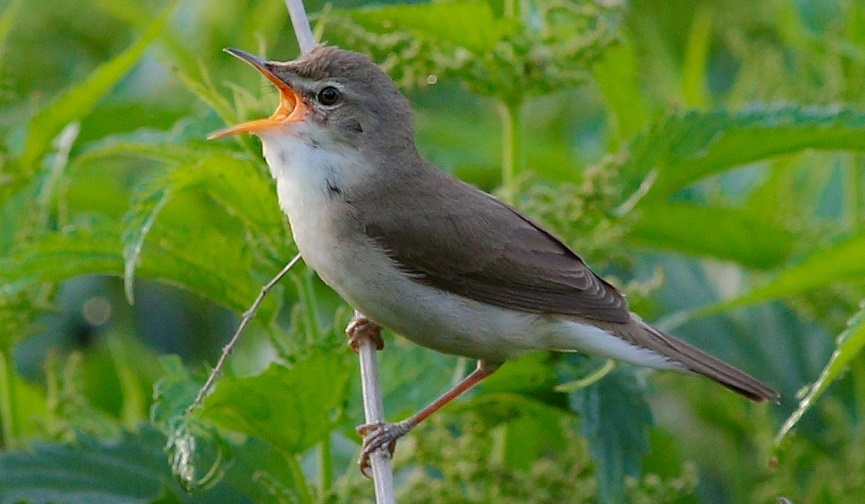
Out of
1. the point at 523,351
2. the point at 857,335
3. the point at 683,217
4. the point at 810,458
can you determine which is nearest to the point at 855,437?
the point at 810,458

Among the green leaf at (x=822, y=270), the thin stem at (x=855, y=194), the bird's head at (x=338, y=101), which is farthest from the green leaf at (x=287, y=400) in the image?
the thin stem at (x=855, y=194)

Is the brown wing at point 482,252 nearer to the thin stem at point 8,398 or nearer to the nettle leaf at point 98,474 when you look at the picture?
the nettle leaf at point 98,474

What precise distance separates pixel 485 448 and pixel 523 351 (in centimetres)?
28

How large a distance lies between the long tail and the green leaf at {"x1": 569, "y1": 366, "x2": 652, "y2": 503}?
0.65ft

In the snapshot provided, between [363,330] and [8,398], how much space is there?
90 cm

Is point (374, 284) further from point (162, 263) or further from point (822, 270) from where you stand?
point (822, 270)

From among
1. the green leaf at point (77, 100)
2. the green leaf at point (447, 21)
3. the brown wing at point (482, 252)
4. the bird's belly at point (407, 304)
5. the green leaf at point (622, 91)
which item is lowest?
the bird's belly at point (407, 304)

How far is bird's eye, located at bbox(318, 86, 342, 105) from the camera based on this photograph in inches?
129

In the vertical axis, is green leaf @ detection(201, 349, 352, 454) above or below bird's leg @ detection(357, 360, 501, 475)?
below

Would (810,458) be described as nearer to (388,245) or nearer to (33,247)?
(388,245)

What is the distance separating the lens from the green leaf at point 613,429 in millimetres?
3016

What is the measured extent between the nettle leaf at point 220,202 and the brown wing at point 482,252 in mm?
344

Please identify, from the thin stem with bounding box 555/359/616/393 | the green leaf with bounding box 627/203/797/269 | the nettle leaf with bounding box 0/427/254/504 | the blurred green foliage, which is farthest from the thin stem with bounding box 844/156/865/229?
the nettle leaf with bounding box 0/427/254/504

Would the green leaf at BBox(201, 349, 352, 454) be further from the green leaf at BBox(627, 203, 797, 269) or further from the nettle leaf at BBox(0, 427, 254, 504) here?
the green leaf at BBox(627, 203, 797, 269)
